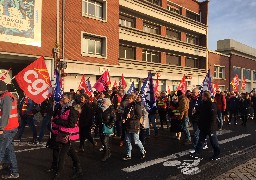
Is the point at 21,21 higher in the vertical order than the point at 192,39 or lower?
lower

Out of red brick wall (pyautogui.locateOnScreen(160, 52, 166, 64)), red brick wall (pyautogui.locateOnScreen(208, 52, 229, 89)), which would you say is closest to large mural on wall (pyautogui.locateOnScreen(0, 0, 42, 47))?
red brick wall (pyautogui.locateOnScreen(160, 52, 166, 64))

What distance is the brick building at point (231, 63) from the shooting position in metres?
41.4

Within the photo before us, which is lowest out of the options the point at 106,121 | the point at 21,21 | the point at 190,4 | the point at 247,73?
the point at 106,121

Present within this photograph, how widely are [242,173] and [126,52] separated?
875 inches

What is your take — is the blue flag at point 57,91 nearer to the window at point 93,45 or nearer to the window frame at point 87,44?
the window frame at point 87,44

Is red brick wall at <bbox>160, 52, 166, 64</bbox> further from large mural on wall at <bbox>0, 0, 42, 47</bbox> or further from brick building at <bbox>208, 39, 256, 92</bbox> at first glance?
large mural on wall at <bbox>0, 0, 42, 47</bbox>

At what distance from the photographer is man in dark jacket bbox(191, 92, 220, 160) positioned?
27.1 feet

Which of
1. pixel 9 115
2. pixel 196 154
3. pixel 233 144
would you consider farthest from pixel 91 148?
pixel 233 144

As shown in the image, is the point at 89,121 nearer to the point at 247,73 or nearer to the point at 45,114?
the point at 45,114

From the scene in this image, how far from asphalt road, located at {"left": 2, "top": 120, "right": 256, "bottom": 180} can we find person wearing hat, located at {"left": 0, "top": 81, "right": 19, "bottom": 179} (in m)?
0.44

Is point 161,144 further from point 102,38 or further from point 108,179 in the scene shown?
point 102,38

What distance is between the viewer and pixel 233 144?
418 inches

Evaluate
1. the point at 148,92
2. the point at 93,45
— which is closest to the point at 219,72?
the point at 93,45

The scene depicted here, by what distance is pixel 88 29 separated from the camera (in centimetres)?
2345
